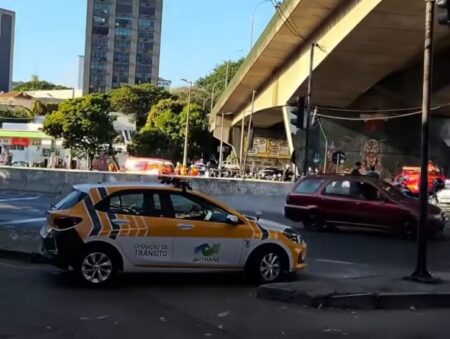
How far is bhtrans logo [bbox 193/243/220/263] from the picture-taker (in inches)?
365

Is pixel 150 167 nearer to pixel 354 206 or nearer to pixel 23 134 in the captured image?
pixel 354 206

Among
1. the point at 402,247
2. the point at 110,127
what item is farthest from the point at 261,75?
the point at 402,247

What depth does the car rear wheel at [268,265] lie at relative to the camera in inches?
378

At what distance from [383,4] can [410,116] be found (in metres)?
25.8

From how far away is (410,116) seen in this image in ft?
156

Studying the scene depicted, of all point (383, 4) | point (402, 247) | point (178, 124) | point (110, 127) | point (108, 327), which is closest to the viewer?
point (108, 327)

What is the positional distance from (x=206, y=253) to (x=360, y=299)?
223cm

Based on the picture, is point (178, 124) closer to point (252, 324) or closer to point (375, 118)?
point (375, 118)

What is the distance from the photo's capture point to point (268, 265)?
9680 mm

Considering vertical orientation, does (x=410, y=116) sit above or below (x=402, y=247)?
above

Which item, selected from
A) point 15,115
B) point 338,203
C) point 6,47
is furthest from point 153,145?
point 6,47

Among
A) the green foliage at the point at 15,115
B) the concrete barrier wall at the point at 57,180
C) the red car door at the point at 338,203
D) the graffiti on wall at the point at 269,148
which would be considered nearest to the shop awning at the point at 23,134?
the graffiti on wall at the point at 269,148

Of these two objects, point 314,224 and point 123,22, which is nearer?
point 314,224

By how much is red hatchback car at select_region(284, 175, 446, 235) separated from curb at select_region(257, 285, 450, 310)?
799cm
